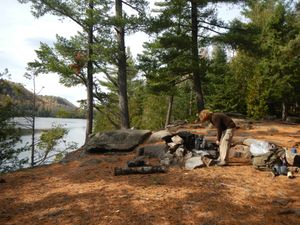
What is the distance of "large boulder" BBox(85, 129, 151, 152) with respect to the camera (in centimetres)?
1142

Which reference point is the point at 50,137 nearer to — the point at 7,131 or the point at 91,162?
the point at 7,131

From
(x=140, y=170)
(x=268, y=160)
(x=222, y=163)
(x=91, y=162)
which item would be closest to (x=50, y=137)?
(x=91, y=162)

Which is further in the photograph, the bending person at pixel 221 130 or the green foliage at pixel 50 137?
the green foliage at pixel 50 137

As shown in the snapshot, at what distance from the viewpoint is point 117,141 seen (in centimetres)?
1184

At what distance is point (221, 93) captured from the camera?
2602 centimetres

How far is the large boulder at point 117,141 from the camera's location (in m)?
11.4

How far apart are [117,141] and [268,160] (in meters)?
5.85

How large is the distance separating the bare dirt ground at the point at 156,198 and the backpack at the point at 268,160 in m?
0.39

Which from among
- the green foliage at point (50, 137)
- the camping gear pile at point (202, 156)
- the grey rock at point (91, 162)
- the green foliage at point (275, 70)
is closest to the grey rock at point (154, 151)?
the camping gear pile at point (202, 156)

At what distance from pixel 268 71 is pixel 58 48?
16.0 m

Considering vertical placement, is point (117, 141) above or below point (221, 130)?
below

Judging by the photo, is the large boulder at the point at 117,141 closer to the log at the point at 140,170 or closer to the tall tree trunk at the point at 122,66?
the log at the point at 140,170

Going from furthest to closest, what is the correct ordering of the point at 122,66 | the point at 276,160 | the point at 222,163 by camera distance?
1. the point at 122,66
2. the point at 222,163
3. the point at 276,160

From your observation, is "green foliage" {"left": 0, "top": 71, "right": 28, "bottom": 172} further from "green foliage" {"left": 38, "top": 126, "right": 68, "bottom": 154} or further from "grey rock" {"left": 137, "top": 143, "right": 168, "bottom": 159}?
"grey rock" {"left": 137, "top": 143, "right": 168, "bottom": 159}
